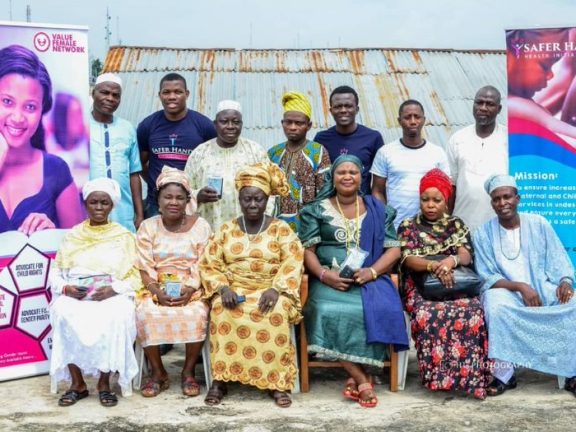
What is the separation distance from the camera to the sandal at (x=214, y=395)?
180 inches

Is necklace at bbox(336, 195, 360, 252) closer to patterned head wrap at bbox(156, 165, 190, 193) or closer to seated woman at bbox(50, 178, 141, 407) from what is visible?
patterned head wrap at bbox(156, 165, 190, 193)

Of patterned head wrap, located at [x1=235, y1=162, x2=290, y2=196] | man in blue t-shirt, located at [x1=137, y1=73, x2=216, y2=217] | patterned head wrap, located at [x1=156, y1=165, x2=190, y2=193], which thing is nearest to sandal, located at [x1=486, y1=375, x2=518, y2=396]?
patterned head wrap, located at [x1=235, y1=162, x2=290, y2=196]

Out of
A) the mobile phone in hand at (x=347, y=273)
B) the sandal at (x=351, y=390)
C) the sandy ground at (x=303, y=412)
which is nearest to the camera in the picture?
the sandy ground at (x=303, y=412)

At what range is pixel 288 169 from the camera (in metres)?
5.45

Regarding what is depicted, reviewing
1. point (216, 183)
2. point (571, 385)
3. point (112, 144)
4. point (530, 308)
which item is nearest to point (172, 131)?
point (112, 144)

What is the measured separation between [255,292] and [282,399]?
0.71 meters

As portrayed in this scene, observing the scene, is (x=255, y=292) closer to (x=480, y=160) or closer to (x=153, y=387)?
(x=153, y=387)

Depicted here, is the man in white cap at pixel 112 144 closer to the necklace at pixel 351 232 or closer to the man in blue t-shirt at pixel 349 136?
the man in blue t-shirt at pixel 349 136

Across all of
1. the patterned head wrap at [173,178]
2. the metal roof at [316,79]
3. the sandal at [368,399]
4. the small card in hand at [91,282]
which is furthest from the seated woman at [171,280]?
the metal roof at [316,79]

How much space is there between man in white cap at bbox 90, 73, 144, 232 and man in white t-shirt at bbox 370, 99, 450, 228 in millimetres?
1929

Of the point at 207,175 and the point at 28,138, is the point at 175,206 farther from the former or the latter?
the point at 28,138

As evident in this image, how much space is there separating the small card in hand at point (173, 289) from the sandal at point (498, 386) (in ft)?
7.10

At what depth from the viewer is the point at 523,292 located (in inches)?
192

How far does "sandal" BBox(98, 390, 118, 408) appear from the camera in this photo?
14.9 ft
